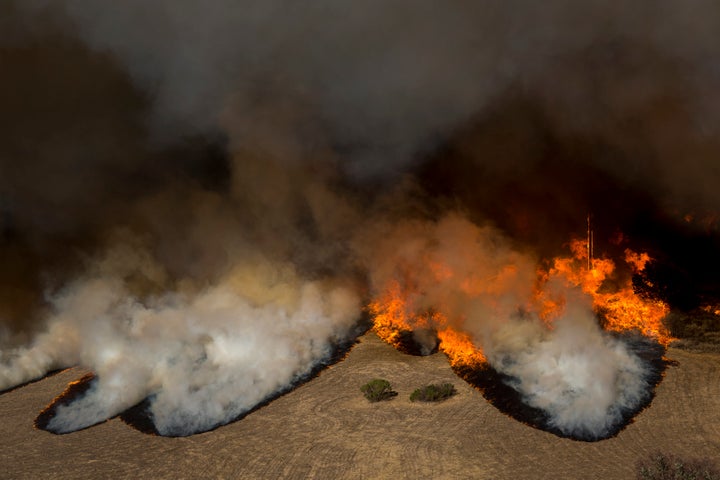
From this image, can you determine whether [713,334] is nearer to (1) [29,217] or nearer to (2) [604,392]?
(2) [604,392]

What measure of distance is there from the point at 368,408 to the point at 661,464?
14.3ft

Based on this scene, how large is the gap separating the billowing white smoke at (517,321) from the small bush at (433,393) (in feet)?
3.50

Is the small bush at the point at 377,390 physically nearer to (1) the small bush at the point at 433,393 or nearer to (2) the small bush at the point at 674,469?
(1) the small bush at the point at 433,393

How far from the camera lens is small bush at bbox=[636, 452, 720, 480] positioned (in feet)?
20.1

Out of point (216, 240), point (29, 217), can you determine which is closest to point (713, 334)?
point (216, 240)

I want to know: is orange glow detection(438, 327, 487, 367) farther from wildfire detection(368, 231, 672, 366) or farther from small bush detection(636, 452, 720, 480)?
small bush detection(636, 452, 720, 480)

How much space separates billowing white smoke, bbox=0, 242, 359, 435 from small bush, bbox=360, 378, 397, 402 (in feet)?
5.55

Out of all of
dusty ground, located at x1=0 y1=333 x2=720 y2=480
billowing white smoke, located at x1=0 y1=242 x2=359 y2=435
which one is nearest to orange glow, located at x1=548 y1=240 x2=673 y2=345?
dusty ground, located at x1=0 y1=333 x2=720 y2=480

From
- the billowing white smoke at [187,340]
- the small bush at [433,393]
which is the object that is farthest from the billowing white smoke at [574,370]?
the billowing white smoke at [187,340]

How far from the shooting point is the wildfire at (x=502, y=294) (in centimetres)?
1088

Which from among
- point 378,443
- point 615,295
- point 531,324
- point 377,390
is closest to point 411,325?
point 531,324

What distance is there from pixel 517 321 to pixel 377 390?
302 cm

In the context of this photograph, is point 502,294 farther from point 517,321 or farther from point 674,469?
point 674,469

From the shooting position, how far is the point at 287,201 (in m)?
13.9
